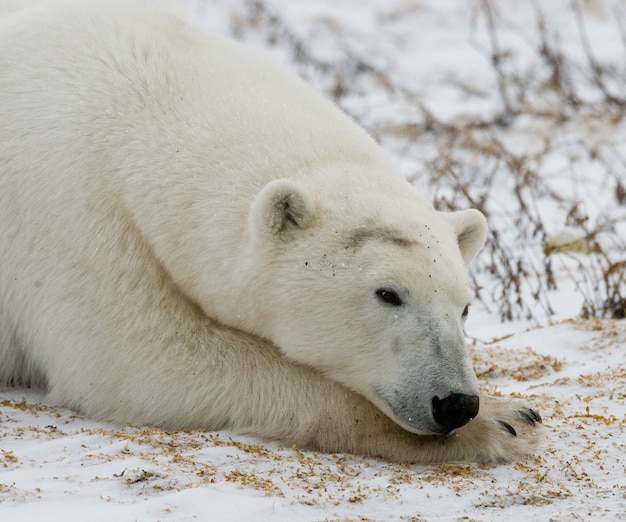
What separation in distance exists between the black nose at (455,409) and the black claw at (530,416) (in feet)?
1.14

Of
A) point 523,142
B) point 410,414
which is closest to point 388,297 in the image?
point 410,414

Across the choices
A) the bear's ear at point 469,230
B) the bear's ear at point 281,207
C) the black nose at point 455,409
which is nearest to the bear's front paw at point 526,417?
the black nose at point 455,409

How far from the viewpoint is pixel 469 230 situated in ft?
12.4

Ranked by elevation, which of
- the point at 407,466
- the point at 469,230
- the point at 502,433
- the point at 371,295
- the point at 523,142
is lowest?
the point at 407,466

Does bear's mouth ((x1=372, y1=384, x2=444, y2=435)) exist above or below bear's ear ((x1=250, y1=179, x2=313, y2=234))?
below

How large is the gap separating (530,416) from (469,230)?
2.54 ft

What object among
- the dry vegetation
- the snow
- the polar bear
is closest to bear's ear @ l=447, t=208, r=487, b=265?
the polar bear

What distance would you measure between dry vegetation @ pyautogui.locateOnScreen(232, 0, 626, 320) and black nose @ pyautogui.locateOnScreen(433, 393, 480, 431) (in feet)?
7.01

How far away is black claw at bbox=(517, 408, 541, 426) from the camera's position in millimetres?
3357

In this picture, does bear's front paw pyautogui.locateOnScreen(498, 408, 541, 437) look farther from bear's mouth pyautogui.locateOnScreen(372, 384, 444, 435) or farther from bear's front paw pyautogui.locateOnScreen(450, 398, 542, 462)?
bear's mouth pyautogui.locateOnScreen(372, 384, 444, 435)

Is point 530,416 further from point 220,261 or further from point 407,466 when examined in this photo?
point 220,261

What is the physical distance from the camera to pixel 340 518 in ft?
8.20

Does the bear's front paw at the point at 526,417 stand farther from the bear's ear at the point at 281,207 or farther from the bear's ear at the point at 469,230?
the bear's ear at the point at 281,207

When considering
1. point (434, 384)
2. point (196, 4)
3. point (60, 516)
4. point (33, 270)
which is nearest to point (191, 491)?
point (60, 516)
